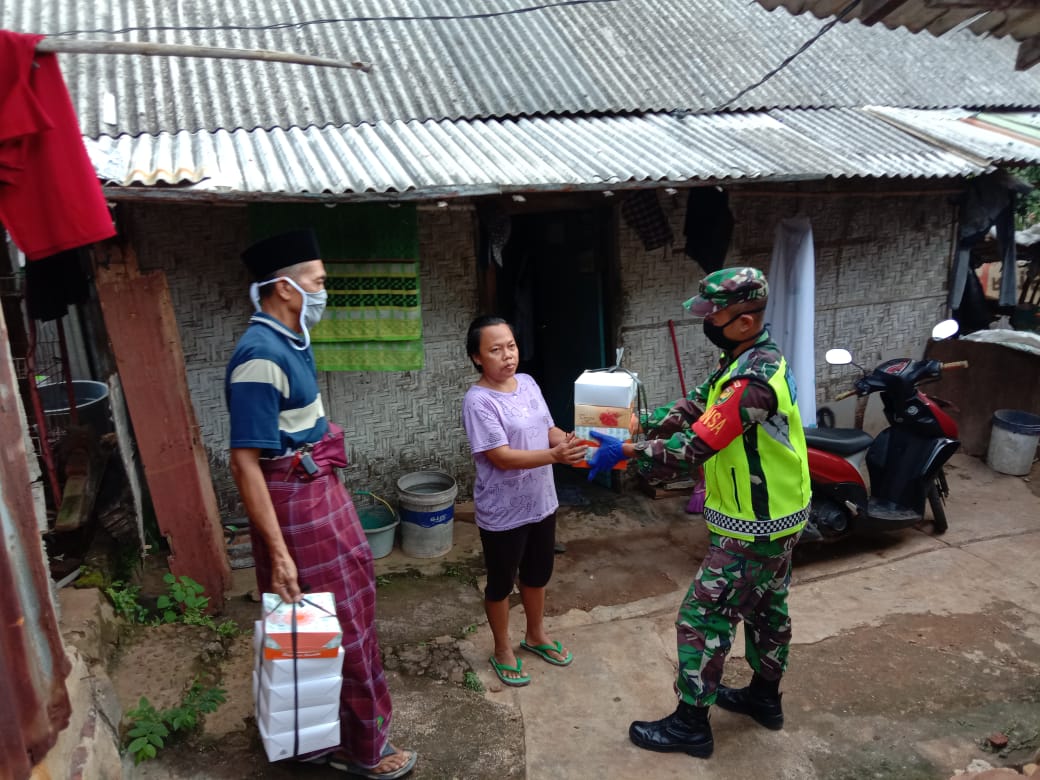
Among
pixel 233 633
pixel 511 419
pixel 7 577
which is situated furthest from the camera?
pixel 233 633

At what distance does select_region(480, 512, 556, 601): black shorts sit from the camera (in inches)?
131

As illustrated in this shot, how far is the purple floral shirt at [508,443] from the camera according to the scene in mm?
3170

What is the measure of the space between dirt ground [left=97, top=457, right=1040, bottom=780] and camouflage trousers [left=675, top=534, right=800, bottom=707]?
42 cm

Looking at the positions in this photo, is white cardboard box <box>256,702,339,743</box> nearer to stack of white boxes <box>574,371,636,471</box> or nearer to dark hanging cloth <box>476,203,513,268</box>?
stack of white boxes <box>574,371,636,471</box>

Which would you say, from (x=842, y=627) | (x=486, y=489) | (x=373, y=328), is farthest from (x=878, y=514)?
(x=373, y=328)

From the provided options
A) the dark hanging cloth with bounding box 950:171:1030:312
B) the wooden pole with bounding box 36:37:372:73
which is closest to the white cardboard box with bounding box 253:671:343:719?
the wooden pole with bounding box 36:37:372:73

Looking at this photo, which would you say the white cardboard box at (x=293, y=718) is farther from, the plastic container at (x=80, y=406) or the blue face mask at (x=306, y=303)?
the plastic container at (x=80, y=406)

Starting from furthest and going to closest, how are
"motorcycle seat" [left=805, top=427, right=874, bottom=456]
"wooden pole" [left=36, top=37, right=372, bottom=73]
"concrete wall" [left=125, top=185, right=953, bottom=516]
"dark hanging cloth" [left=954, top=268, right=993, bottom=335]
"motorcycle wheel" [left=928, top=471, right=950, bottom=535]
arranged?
"dark hanging cloth" [left=954, top=268, right=993, bottom=335]
"motorcycle wheel" [left=928, top=471, right=950, bottom=535]
"motorcycle seat" [left=805, top=427, right=874, bottom=456]
"concrete wall" [left=125, top=185, right=953, bottom=516]
"wooden pole" [left=36, top=37, right=372, bottom=73]

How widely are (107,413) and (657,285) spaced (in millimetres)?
4197

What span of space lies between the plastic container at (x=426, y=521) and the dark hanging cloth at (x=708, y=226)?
2.57 m

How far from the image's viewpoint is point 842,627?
4141 millimetres

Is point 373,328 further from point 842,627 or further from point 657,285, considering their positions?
point 842,627

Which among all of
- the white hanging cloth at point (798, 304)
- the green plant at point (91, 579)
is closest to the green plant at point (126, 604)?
the green plant at point (91, 579)

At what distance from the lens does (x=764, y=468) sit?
9.28 feet
